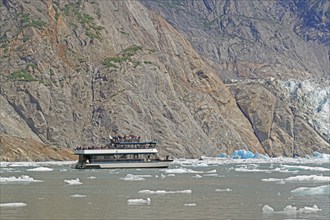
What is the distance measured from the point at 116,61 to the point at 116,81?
276 inches

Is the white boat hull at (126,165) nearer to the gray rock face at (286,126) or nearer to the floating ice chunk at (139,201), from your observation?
the floating ice chunk at (139,201)

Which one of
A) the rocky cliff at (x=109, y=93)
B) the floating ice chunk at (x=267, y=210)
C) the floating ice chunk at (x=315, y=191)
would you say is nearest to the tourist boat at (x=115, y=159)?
the rocky cliff at (x=109, y=93)

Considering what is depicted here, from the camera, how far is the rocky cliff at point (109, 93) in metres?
151

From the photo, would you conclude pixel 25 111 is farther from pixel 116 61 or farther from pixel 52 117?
pixel 116 61

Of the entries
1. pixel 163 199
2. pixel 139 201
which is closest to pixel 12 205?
pixel 139 201

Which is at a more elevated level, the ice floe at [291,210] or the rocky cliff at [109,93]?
the rocky cliff at [109,93]

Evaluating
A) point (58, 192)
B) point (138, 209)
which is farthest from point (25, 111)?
point (138, 209)

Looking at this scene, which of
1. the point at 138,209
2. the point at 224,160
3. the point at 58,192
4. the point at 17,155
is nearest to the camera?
the point at 138,209

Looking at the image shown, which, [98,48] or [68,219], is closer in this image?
[68,219]

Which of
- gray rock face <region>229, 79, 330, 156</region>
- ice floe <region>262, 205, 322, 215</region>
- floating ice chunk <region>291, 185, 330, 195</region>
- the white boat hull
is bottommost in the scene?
ice floe <region>262, 205, 322, 215</region>

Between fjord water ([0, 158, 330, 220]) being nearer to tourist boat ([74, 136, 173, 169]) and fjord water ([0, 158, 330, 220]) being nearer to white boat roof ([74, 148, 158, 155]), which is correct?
tourist boat ([74, 136, 173, 169])

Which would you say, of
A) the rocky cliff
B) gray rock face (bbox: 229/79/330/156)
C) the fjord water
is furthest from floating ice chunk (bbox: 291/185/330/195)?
gray rock face (bbox: 229/79/330/156)

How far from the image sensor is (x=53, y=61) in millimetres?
162875

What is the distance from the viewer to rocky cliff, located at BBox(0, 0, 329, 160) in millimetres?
151250
